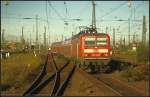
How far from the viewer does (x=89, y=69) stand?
94.7ft

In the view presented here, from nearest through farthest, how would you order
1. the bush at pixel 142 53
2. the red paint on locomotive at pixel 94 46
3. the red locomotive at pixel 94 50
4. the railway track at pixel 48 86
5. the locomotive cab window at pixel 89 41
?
the railway track at pixel 48 86 < the red locomotive at pixel 94 50 < the red paint on locomotive at pixel 94 46 < the locomotive cab window at pixel 89 41 < the bush at pixel 142 53

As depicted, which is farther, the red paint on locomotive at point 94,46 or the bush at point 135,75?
the red paint on locomotive at point 94,46

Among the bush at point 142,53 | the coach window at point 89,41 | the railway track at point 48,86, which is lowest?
the railway track at point 48,86

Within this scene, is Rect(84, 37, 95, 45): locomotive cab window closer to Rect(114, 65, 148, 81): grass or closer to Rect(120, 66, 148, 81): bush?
Rect(114, 65, 148, 81): grass

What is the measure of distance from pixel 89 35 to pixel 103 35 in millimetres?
1044

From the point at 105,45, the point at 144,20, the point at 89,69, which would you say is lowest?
the point at 89,69

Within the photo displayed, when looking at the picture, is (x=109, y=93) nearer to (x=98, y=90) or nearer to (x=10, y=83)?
(x=98, y=90)

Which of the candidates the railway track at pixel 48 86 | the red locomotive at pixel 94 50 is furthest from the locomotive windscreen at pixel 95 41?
the railway track at pixel 48 86

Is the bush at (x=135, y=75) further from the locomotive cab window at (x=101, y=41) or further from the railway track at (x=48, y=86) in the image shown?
the railway track at (x=48, y=86)

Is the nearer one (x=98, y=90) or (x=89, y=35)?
(x=98, y=90)

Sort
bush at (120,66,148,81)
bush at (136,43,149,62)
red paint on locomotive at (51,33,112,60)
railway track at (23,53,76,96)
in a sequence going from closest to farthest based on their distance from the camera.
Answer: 1. railway track at (23,53,76,96)
2. bush at (120,66,148,81)
3. red paint on locomotive at (51,33,112,60)
4. bush at (136,43,149,62)

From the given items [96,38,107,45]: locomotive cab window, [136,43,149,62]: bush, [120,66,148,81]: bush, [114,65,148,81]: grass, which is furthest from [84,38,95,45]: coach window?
[136,43,149,62]: bush

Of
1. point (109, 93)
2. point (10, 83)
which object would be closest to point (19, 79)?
point (10, 83)

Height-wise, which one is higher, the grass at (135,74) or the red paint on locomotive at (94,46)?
the red paint on locomotive at (94,46)
